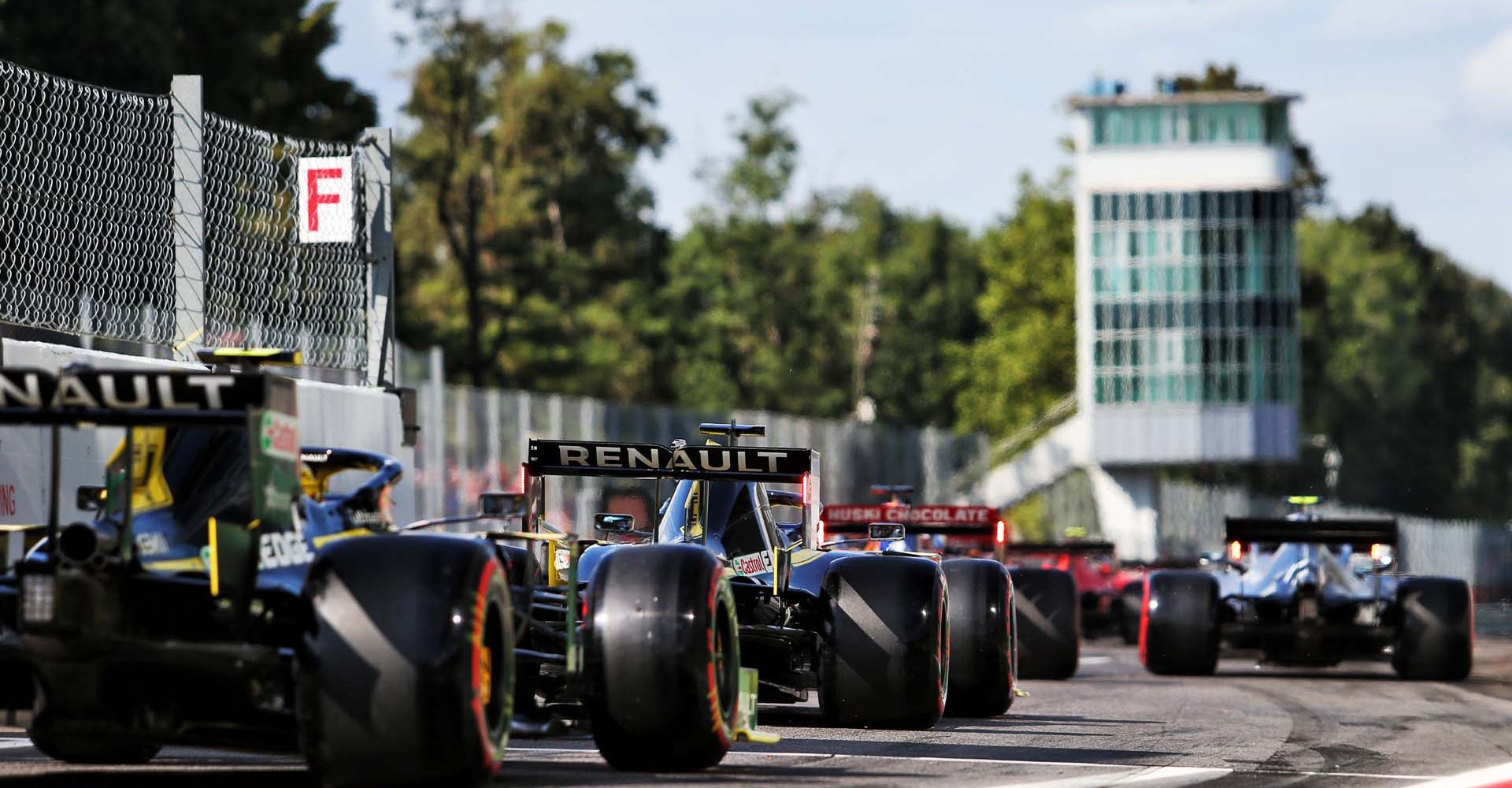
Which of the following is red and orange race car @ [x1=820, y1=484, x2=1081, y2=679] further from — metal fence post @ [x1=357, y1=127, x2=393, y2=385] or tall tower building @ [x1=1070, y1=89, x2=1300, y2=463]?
tall tower building @ [x1=1070, y1=89, x2=1300, y2=463]

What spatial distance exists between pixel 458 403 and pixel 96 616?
861 inches

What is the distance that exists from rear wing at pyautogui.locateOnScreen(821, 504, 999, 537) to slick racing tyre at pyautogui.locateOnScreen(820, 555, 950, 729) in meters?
5.54

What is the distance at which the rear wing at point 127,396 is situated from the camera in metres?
8.16

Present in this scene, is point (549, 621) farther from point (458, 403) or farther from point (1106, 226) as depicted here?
point (1106, 226)

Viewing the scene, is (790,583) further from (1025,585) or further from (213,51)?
(213,51)

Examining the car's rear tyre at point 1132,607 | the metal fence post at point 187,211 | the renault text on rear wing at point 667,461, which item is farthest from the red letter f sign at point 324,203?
the car's rear tyre at point 1132,607

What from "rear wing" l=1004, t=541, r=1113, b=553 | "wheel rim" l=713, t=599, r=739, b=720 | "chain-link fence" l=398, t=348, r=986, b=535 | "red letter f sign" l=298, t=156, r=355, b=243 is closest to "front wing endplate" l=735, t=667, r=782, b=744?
"wheel rim" l=713, t=599, r=739, b=720

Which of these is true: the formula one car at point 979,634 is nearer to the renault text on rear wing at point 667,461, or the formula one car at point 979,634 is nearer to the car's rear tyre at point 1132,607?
the renault text on rear wing at point 667,461

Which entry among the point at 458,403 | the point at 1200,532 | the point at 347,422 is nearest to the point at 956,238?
the point at 1200,532

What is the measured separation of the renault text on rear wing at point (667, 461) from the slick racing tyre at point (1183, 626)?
32.9 ft

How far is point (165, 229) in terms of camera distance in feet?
48.6

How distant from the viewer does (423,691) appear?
26.2ft

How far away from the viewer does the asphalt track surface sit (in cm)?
985

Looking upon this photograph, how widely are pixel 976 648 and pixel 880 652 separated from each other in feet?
7.54
